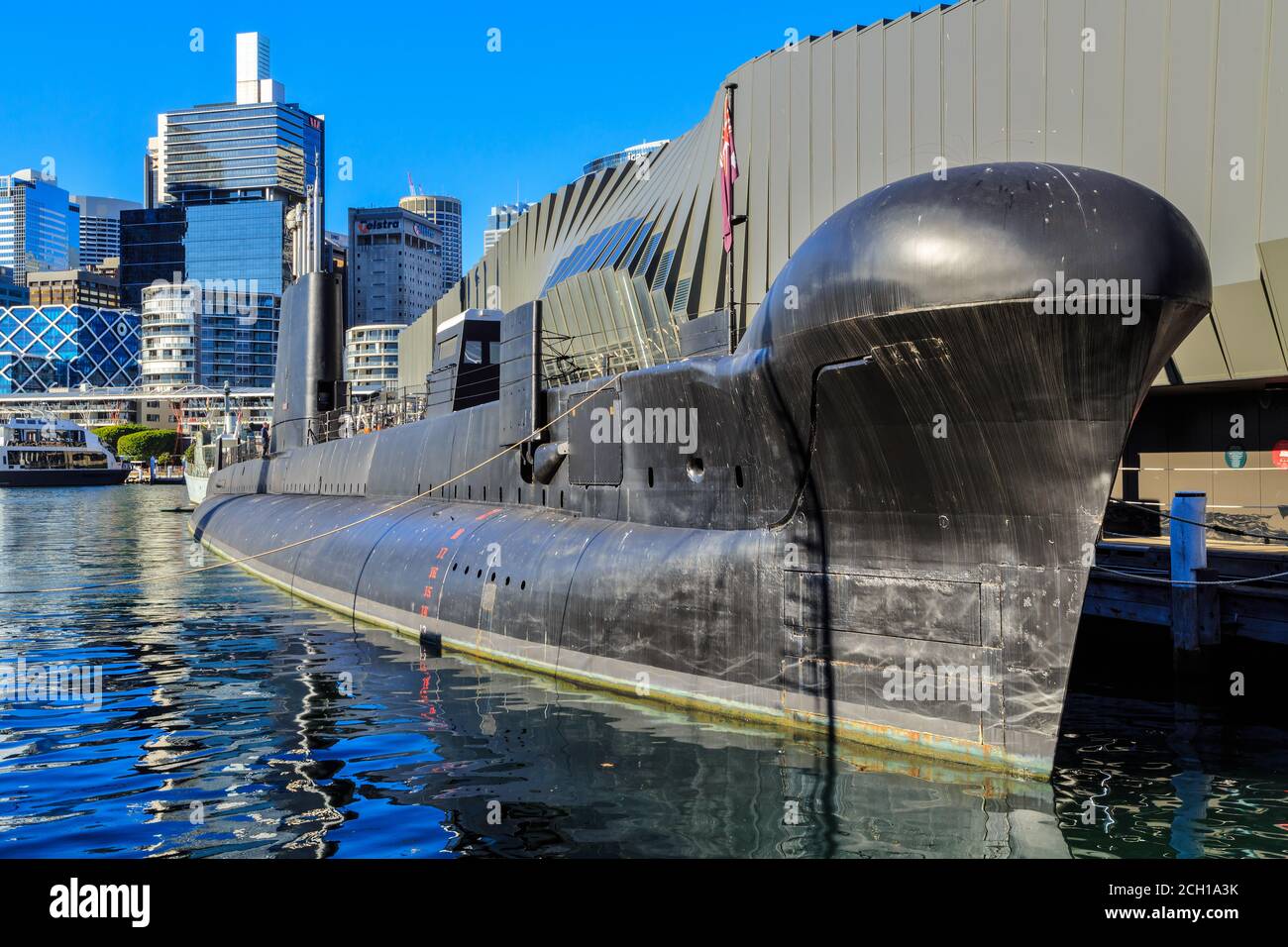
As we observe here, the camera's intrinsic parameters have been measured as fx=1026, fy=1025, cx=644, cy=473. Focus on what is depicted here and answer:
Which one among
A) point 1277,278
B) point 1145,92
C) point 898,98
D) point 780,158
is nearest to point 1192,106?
point 1145,92

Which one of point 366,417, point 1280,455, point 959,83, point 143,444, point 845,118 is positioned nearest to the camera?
point 1280,455

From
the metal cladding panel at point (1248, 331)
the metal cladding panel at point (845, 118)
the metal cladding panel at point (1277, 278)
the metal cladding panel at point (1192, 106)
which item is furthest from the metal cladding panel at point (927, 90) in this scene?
the metal cladding panel at point (1277, 278)

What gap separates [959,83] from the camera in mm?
24797

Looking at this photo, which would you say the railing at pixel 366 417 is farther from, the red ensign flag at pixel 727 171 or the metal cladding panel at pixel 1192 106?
the metal cladding panel at pixel 1192 106

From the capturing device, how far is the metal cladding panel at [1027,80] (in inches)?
898

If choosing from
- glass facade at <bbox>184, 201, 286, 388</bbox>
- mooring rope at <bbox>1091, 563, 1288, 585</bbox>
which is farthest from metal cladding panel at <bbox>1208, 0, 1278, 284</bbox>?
glass facade at <bbox>184, 201, 286, 388</bbox>

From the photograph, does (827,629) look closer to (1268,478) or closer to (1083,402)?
(1083,402)

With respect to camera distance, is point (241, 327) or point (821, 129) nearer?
point (821, 129)

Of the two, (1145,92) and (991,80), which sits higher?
(991,80)

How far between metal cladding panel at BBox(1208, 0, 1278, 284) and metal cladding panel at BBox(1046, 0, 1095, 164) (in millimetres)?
2887

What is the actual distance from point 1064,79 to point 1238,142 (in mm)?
4257

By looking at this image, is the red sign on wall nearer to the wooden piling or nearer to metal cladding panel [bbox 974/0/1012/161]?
metal cladding panel [bbox 974/0/1012/161]

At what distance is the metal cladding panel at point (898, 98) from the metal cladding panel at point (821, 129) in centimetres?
249

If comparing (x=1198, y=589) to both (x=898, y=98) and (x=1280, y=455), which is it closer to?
(x=1280, y=455)
